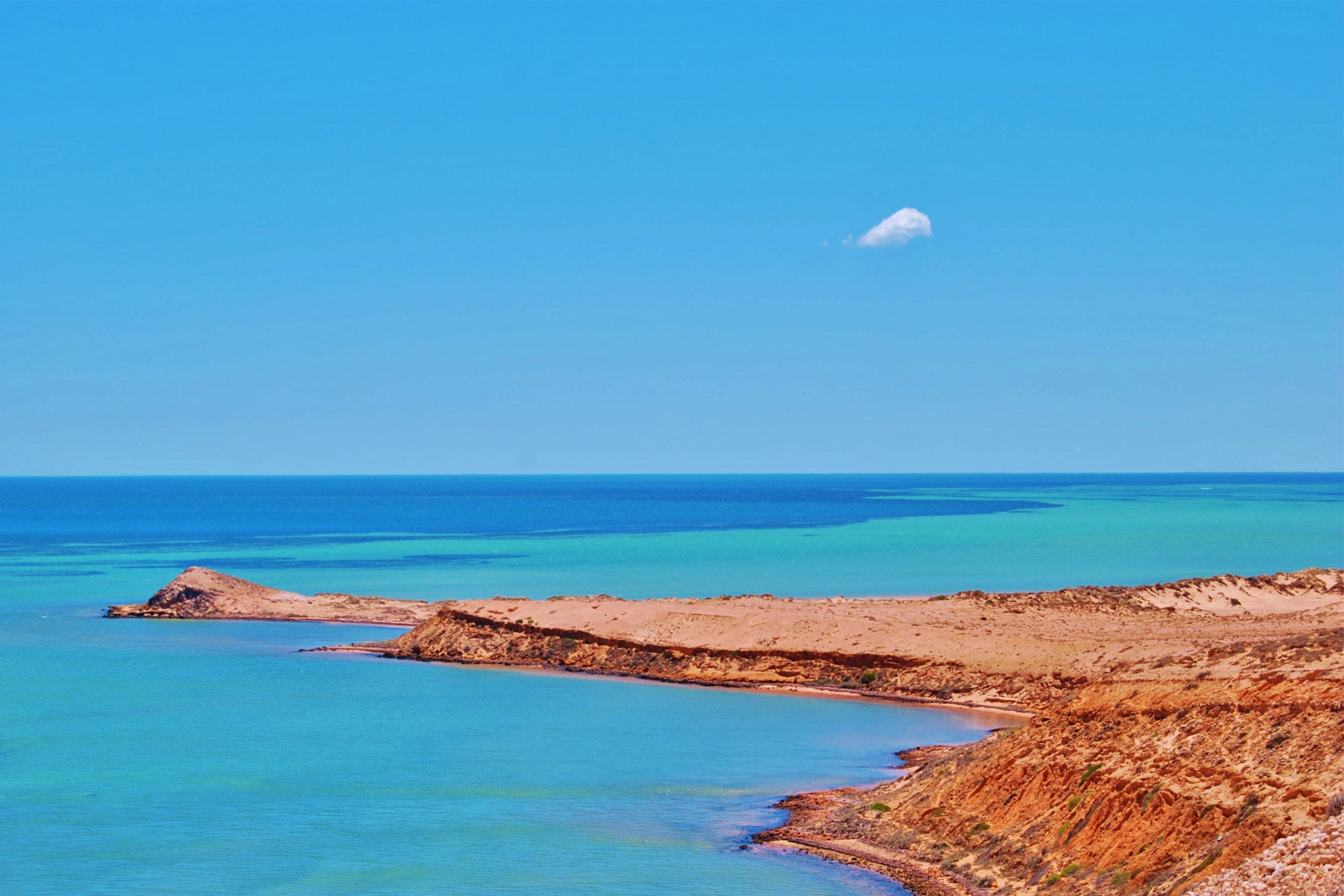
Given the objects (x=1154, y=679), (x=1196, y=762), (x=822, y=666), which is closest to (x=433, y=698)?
(x=822, y=666)

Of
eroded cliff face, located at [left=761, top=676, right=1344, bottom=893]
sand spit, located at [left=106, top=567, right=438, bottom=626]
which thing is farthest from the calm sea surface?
eroded cliff face, located at [left=761, top=676, right=1344, bottom=893]

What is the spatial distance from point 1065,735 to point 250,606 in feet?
155

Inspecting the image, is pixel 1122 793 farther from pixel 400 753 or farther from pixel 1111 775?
pixel 400 753

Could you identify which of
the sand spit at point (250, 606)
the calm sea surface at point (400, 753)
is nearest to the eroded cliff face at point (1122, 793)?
the calm sea surface at point (400, 753)

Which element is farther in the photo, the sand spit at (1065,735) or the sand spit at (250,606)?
the sand spit at (250,606)

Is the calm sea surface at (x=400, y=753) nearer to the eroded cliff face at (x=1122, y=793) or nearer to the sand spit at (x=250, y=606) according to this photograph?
the sand spit at (x=250, y=606)

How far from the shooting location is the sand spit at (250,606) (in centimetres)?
6006

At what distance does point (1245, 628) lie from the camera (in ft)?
132

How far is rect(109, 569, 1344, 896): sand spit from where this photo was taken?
56.7ft

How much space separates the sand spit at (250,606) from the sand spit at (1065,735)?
14.9m

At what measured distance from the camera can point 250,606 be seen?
62.2m

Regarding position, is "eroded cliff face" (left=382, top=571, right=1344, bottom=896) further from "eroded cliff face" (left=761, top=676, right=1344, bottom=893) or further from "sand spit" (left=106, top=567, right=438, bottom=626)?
"sand spit" (left=106, top=567, right=438, bottom=626)

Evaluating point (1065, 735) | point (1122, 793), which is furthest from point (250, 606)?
point (1122, 793)

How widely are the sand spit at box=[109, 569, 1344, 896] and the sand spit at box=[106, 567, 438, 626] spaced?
1486 cm
